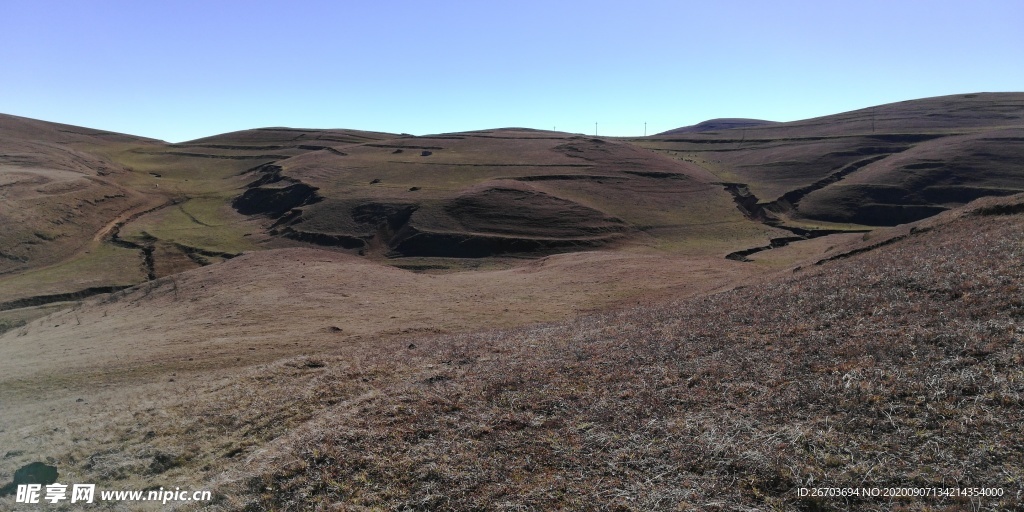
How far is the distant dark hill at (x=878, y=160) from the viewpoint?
6500cm

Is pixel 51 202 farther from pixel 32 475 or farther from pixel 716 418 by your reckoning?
pixel 716 418

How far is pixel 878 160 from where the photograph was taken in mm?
83375

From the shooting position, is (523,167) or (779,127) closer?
(523,167)

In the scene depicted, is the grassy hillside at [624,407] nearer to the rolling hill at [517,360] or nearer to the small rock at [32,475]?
the rolling hill at [517,360]

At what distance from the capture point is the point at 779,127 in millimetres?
134250

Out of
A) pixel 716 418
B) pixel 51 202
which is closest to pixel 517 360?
pixel 716 418

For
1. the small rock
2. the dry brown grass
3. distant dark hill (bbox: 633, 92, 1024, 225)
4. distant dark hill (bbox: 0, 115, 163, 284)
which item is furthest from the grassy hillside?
distant dark hill (bbox: 633, 92, 1024, 225)

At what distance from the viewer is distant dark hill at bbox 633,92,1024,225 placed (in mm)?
65000

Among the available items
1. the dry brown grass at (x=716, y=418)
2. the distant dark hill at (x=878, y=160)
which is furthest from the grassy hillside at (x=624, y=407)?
the distant dark hill at (x=878, y=160)

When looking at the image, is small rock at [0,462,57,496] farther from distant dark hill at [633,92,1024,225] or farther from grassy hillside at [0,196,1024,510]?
distant dark hill at [633,92,1024,225]

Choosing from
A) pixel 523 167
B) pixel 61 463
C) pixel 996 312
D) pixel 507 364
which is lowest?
pixel 61 463

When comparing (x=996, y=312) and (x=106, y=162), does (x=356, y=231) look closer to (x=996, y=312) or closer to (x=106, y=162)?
(x=996, y=312)

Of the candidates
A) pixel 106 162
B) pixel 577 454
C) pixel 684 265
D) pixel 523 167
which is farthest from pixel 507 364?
pixel 106 162

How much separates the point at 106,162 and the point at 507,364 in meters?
108
